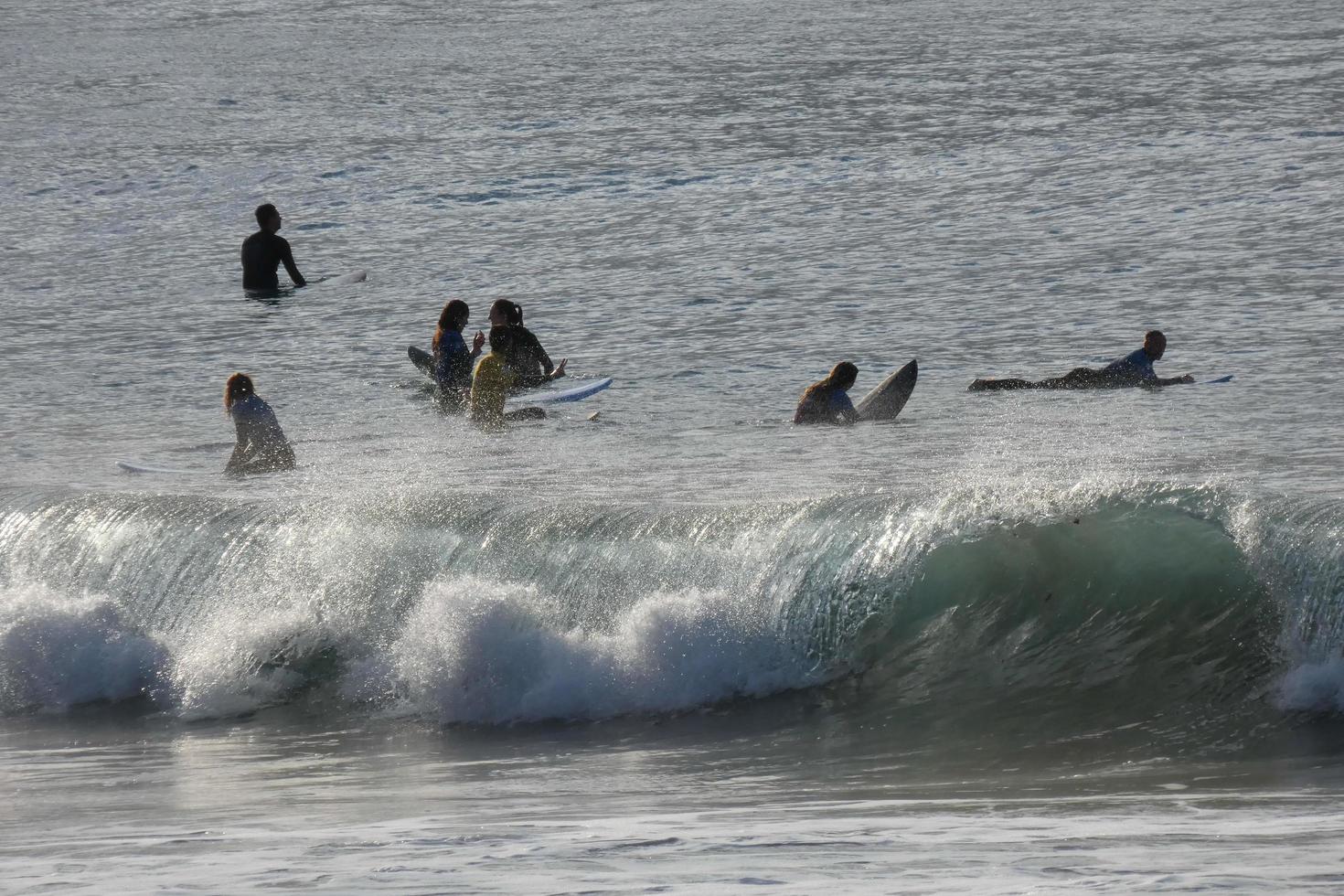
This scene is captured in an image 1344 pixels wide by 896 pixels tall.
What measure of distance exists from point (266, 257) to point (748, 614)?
17164 millimetres

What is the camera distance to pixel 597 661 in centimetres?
968

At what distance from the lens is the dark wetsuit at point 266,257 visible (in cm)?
2527

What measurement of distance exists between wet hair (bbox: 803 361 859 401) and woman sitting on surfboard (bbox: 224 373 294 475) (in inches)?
183

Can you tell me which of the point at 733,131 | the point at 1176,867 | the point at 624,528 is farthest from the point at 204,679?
the point at 733,131

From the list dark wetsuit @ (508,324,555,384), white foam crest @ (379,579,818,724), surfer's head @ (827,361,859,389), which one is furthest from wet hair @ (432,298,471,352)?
white foam crest @ (379,579,818,724)

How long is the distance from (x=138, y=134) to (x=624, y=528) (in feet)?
98.3

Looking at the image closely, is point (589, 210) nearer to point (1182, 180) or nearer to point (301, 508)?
point (1182, 180)

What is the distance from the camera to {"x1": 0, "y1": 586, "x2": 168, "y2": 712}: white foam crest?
10875 millimetres

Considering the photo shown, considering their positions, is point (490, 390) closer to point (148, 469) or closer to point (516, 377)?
point (516, 377)

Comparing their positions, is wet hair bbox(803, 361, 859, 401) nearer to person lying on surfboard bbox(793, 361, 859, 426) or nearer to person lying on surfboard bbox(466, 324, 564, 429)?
person lying on surfboard bbox(793, 361, 859, 426)

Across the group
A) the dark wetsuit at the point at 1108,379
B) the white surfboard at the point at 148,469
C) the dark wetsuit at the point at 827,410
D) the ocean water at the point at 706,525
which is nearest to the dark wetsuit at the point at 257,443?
the ocean water at the point at 706,525

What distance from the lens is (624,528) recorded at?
10664mm

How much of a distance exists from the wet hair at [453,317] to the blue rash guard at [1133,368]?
632 cm

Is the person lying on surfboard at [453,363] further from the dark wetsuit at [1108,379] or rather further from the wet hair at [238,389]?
the dark wetsuit at [1108,379]
